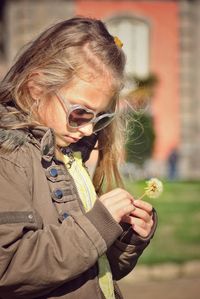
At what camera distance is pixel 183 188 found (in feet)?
32.0

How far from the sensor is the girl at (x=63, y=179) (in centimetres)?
155

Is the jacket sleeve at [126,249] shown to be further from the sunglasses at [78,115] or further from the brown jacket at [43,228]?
the sunglasses at [78,115]

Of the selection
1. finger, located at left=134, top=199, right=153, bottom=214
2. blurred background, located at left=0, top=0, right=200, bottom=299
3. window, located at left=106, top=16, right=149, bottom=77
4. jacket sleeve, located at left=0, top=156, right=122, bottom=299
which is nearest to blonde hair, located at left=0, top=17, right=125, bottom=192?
jacket sleeve, located at left=0, top=156, right=122, bottom=299

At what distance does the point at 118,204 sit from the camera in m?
1.68

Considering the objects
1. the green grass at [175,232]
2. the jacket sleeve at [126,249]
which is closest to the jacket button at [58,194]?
the jacket sleeve at [126,249]

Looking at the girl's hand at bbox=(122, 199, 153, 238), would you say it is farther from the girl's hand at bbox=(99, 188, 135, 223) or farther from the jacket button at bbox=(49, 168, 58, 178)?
the jacket button at bbox=(49, 168, 58, 178)

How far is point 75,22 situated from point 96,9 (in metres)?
A: 13.8

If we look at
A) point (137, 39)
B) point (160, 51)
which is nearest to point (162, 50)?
point (160, 51)

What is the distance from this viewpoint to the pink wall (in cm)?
1542

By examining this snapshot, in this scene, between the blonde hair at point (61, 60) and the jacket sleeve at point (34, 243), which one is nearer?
the jacket sleeve at point (34, 243)

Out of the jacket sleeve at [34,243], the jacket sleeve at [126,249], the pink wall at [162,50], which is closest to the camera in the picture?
the jacket sleeve at [34,243]

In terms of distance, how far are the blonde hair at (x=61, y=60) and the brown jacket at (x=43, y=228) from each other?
0.36ft

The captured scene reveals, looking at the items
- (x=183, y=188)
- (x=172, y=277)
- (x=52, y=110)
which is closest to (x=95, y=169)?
(x=52, y=110)

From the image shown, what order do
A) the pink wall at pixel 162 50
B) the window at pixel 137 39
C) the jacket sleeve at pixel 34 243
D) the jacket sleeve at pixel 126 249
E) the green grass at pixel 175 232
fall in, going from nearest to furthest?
the jacket sleeve at pixel 34 243 < the jacket sleeve at pixel 126 249 < the green grass at pixel 175 232 < the pink wall at pixel 162 50 < the window at pixel 137 39
